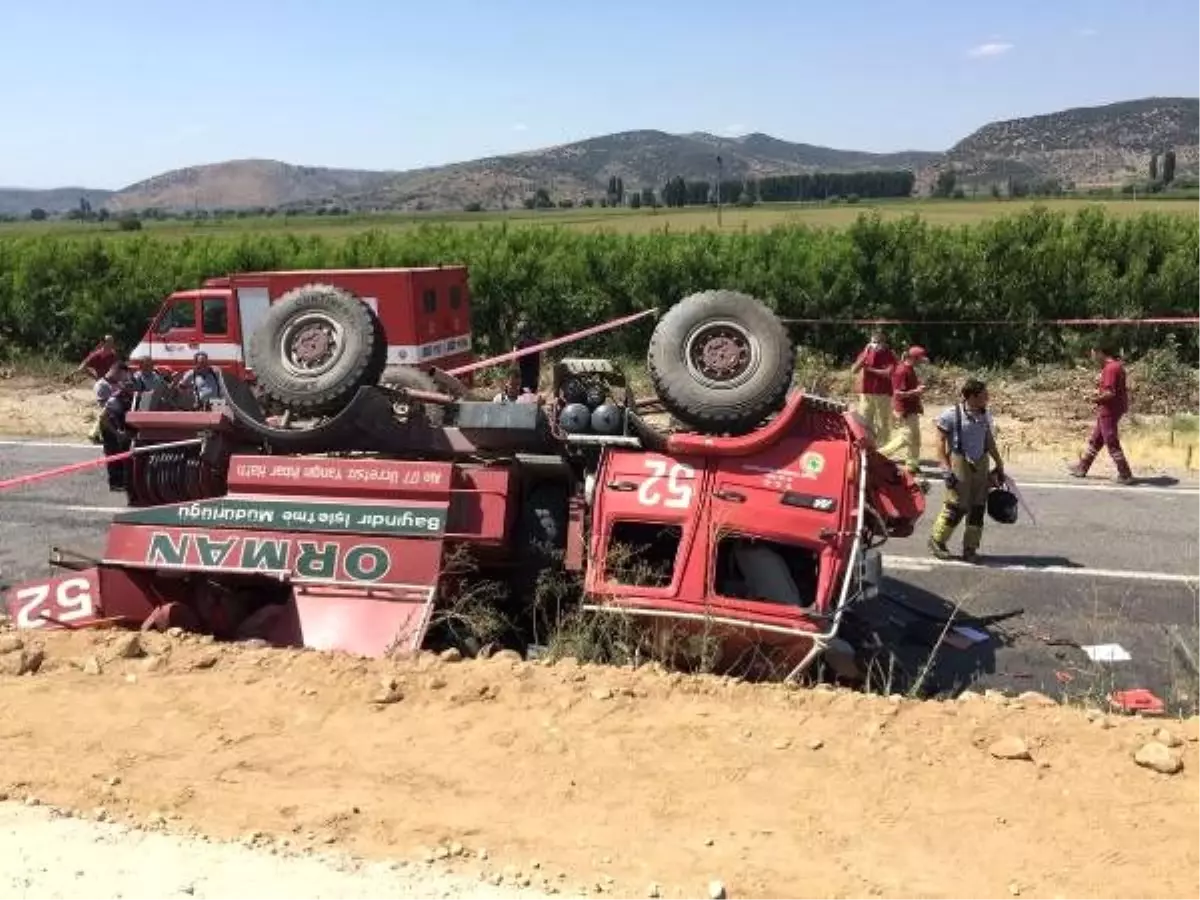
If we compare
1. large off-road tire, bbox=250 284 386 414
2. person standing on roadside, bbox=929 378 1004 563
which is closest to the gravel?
large off-road tire, bbox=250 284 386 414

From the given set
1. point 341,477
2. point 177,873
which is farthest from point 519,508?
point 177,873

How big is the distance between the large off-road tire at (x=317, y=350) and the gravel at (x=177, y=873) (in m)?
3.78

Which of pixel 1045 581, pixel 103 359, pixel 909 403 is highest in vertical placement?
pixel 103 359

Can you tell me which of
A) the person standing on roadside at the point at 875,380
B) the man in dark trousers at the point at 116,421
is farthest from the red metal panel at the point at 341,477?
the person standing on roadside at the point at 875,380

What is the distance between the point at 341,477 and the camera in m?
7.79

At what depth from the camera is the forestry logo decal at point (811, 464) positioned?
288 inches

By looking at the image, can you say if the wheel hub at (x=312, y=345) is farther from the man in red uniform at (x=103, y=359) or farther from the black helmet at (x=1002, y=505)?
the man in red uniform at (x=103, y=359)

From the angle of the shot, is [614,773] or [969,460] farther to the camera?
[969,460]

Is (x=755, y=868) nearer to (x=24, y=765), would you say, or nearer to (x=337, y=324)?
(x=24, y=765)

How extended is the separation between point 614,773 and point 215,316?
14.6 m

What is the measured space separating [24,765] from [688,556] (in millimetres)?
3748

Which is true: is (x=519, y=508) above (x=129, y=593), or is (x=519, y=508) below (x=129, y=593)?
above

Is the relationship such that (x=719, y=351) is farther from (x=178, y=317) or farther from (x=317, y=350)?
(x=178, y=317)

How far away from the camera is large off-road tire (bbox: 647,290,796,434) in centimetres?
765
